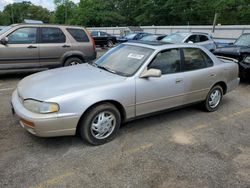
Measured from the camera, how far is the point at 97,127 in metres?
3.72

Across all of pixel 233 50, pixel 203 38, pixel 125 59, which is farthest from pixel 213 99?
pixel 203 38

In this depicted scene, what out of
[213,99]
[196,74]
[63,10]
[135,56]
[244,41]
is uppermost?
[63,10]

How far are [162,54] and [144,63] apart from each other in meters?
0.47

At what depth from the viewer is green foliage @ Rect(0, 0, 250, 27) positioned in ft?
120

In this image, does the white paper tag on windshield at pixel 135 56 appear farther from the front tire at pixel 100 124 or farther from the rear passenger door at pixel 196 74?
the front tire at pixel 100 124

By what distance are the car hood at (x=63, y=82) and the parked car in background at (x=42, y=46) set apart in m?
3.47

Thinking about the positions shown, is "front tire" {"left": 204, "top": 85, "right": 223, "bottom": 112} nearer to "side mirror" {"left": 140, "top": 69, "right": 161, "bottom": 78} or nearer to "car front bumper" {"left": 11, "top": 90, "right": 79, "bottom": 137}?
"side mirror" {"left": 140, "top": 69, "right": 161, "bottom": 78}

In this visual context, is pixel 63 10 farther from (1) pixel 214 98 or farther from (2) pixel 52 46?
(1) pixel 214 98

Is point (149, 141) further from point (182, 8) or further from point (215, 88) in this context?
point (182, 8)

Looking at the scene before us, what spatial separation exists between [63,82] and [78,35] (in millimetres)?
4813

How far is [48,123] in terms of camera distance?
330 cm

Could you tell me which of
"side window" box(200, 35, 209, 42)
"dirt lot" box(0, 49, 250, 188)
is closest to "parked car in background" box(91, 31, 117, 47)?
"side window" box(200, 35, 209, 42)

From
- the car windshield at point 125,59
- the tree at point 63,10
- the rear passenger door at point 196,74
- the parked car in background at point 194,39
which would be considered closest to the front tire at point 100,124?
the car windshield at point 125,59

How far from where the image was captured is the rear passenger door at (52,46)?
25.1ft
